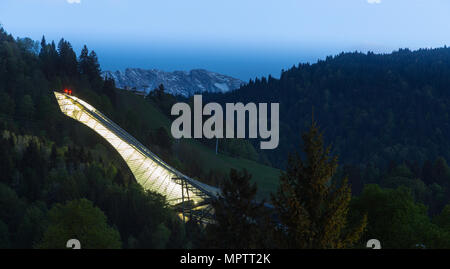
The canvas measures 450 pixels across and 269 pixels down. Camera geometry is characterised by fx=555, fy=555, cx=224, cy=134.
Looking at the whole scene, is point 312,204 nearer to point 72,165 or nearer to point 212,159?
point 72,165

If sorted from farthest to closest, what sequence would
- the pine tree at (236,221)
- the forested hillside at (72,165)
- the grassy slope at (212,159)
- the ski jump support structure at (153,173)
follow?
the grassy slope at (212,159)
the ski jump support structure at (153,173)
the forested hillside at (72,165)
the pine tree at (236,221)

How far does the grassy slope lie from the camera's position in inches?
5861

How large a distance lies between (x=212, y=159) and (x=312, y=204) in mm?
136346

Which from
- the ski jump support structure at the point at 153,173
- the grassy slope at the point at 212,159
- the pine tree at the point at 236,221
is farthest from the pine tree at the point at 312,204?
the grassy slope at the point at 212,159

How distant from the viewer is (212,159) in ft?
527

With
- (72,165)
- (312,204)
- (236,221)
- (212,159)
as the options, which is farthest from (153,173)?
(212,159)

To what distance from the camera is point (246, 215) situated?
1123 inches

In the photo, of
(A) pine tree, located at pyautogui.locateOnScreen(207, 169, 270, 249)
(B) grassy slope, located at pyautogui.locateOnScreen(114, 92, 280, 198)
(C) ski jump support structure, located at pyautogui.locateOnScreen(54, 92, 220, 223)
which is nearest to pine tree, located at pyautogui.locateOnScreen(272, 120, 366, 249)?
(A) pine tree, located at pyautogui.locateOnScreen(207, 169, 270, 249)

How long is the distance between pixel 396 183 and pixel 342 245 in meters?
133

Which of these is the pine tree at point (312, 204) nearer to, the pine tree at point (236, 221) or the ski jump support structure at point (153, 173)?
the pine tree at point (236, 221)

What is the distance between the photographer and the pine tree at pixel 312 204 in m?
23.9

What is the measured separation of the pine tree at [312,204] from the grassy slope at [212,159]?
103239 millimetres

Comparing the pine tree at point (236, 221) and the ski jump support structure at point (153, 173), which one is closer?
the pine tree at point (236, 221)

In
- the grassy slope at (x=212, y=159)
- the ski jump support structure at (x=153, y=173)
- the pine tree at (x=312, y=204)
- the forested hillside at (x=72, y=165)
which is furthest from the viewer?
the grassy slope at (x=212, y=159)
